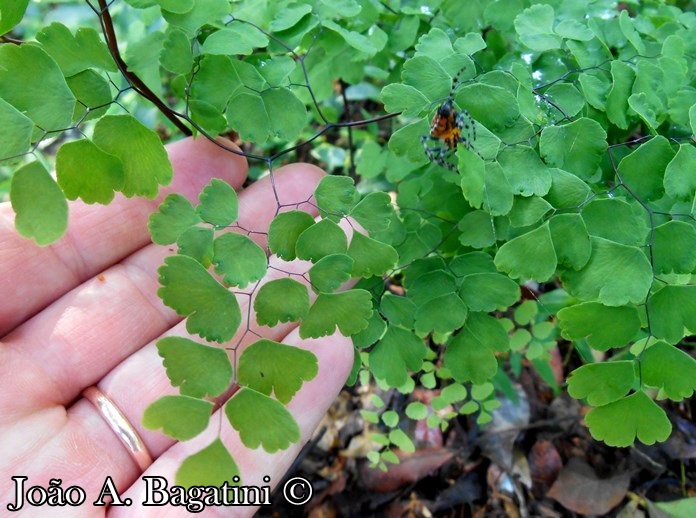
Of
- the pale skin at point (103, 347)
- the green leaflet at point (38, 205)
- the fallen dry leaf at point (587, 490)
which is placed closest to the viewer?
the green leaflet at point (38, 205)

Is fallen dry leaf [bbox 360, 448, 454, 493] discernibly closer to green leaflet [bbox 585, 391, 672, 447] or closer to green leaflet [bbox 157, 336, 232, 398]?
green leaflet [bbox 585, 391, 672, 447]

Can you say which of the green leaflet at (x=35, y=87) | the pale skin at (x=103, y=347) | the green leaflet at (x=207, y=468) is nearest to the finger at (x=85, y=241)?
the pale skin at (x=103, y=347)

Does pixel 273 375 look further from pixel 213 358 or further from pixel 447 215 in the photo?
pixel 447 215

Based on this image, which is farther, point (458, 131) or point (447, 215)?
point (447, 215)

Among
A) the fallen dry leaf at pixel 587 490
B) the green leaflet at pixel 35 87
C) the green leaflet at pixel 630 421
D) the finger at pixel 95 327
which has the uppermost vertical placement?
the green leaflet at pixel 35 87

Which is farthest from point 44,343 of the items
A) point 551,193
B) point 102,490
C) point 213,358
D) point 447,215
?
point 551,193

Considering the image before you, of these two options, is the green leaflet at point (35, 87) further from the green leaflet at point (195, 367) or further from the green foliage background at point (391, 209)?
the green leaflet at point (195, 367)
